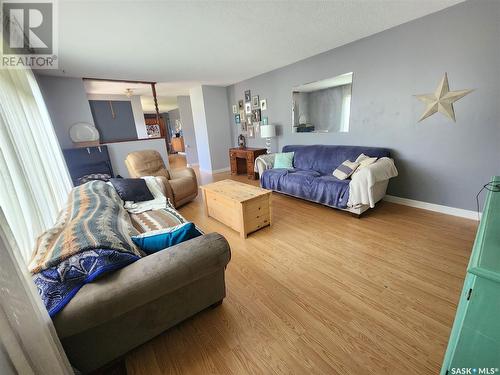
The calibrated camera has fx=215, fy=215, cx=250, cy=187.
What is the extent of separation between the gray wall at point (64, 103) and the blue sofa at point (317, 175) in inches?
142

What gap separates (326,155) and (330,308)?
255cm

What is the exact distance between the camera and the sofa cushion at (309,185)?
9.20 feet

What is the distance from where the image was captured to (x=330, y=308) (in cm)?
150

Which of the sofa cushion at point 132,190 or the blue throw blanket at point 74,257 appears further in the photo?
the sofa cushion at point 132,190

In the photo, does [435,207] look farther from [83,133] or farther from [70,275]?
[83,133]

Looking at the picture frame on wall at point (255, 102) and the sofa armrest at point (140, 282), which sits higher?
the picture frame on wall at point (255, 102)

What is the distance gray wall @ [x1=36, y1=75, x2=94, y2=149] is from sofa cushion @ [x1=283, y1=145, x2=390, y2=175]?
4054mm

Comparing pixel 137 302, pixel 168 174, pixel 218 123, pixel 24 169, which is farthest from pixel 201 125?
pixel 137 302

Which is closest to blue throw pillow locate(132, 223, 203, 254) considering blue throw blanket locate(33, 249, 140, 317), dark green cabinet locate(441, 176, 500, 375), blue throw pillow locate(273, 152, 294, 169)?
blue throw blanket locate(33, 249, 140, 317)

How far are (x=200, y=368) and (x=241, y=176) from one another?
4340mm

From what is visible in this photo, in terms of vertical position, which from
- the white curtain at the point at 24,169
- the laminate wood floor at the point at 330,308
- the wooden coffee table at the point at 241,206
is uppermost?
the white curtain at the point at 24,169

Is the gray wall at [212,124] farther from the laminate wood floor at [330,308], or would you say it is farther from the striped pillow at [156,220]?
the laminate wood floor at [330,308]

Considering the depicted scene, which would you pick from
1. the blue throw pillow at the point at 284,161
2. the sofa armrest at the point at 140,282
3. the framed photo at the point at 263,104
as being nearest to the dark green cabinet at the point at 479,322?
the sofa armrest at the point at 140,282

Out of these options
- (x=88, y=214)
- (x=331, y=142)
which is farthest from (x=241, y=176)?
(x=88, y=214)
